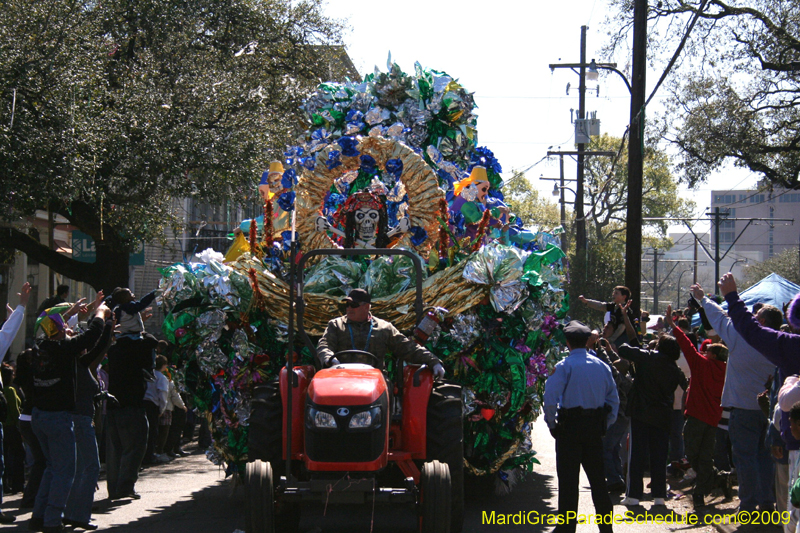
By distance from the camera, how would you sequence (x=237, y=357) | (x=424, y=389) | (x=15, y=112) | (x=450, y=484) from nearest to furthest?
(x=450, y=484) → (x=424, y=389) → (x=237, y=357) → (x=15, y=112)

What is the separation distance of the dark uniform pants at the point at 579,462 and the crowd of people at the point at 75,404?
4108 mm

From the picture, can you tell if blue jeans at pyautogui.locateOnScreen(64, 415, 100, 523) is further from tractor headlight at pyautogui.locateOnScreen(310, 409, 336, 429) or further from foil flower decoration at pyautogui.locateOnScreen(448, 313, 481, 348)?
foil flower decoration at pyautogui.locateOnScreen(448, 313, 481, 348)

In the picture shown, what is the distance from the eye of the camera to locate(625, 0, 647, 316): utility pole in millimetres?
13383

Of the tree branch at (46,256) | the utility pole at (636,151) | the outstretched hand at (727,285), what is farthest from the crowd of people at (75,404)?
the utility pole at (636,151)

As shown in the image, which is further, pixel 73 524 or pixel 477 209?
pixel 477 209

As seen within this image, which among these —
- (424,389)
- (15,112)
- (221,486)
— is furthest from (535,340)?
(15,112)

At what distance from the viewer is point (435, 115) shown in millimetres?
10273

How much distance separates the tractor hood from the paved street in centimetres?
128

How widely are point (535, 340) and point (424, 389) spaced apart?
2.16 meters

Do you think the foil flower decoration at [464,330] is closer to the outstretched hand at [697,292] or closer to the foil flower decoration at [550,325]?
the foil flower decoration at [550,325]

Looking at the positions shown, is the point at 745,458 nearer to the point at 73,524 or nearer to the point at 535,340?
the point at 535,340

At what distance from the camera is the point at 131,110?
1409 cm

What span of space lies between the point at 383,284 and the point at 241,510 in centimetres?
262

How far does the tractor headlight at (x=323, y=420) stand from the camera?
19.2 feet
